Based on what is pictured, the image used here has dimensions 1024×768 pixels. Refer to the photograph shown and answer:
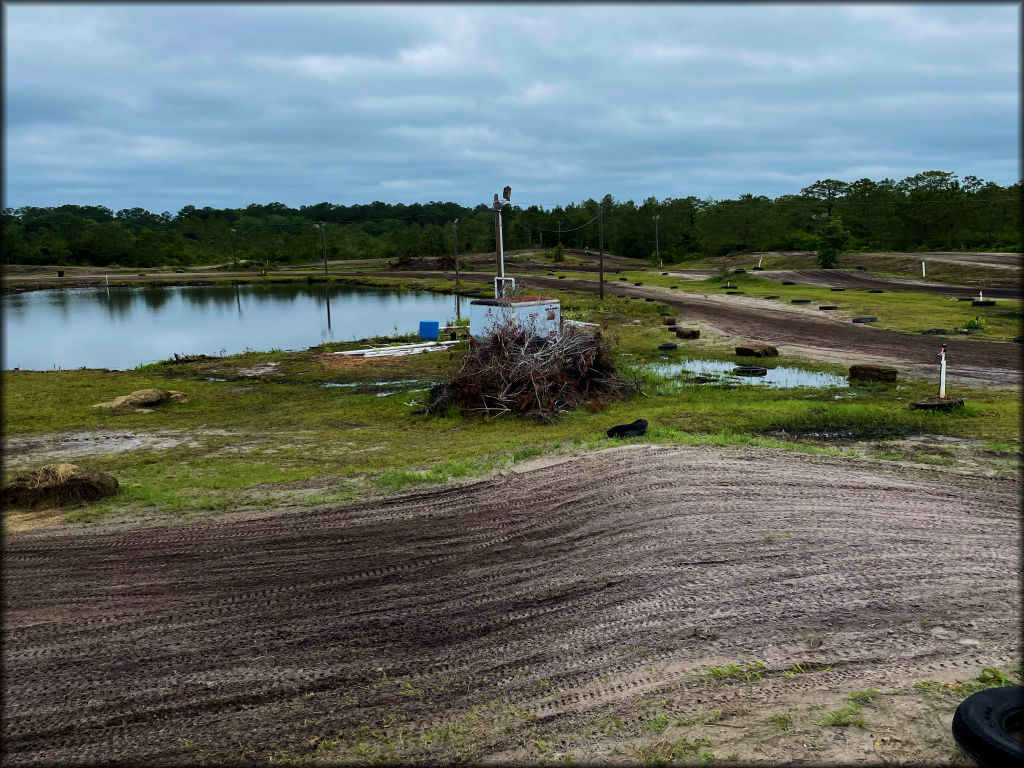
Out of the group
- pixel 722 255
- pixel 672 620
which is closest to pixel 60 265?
pixel 722 255

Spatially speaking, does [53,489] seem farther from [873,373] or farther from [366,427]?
[873,373]

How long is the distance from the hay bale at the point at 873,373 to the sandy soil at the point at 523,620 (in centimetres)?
807

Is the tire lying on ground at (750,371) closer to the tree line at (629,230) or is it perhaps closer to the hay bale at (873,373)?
the hay bale at (873,373)

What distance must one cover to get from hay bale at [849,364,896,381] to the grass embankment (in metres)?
0.40

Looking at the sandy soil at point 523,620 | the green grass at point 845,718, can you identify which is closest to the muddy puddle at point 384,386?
the sandy soil at point 523,620

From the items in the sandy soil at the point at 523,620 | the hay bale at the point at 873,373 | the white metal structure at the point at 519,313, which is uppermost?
the white metal structure at the point at 519,313

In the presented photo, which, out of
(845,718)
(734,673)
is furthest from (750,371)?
(845,718)

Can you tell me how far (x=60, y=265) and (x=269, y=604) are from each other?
94.8 meters

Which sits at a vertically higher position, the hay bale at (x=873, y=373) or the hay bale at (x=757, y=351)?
the hay bale at (x=757, y=351)

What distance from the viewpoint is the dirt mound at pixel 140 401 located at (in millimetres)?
16969

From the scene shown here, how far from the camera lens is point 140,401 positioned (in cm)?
1733

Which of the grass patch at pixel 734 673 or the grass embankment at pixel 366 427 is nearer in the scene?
the grass patch at pixel 734 673

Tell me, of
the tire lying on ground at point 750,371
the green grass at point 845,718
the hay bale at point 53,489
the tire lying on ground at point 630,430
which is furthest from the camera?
the tire lying on ground at point 750,371

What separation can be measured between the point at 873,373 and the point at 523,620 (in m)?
13.9
